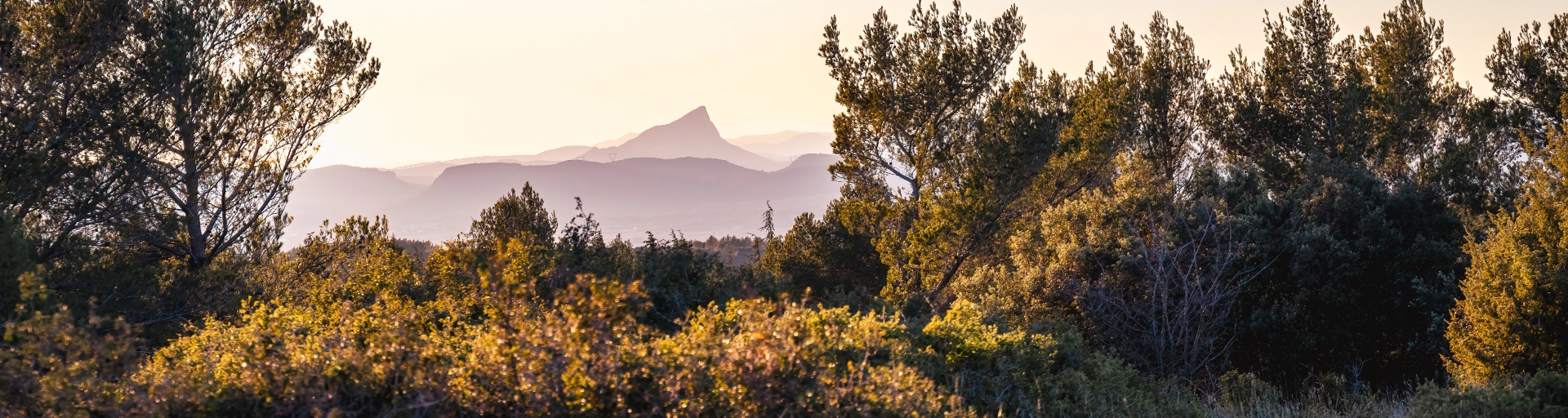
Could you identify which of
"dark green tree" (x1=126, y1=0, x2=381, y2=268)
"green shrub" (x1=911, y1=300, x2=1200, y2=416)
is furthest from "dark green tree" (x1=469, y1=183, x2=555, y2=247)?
"green shrub" (x1=911, y1=300, x2=1200, y2=416)

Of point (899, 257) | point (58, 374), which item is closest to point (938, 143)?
point (899, 257)

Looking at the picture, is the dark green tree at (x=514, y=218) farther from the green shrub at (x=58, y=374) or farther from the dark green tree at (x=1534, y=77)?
the dark green tree at (x=1534, y=77)

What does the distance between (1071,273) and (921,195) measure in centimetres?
531

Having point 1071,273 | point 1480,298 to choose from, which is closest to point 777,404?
point 1071,273

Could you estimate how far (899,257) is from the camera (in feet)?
65.5

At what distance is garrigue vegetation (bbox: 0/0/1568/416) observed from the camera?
4.39 metres

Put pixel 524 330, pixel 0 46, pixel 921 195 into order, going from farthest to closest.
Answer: pixel 921 195 < pixel 0 46 < pixel 524 330

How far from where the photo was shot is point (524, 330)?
4.29 m

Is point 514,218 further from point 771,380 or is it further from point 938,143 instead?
point 771,380

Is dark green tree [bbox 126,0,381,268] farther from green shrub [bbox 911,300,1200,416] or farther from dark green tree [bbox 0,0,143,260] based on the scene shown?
green shrub [bbox 911,300,1200,416]

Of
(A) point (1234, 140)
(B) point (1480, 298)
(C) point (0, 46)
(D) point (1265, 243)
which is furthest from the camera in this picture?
(A) point (1234, 140)

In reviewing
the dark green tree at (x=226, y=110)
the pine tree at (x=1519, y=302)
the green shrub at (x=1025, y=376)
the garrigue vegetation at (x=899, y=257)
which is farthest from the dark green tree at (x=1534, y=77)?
the dark green tree at (x=226, y=110)

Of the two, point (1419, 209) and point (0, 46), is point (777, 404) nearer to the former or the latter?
point (0, 46)

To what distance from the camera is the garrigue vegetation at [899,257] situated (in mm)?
4395
